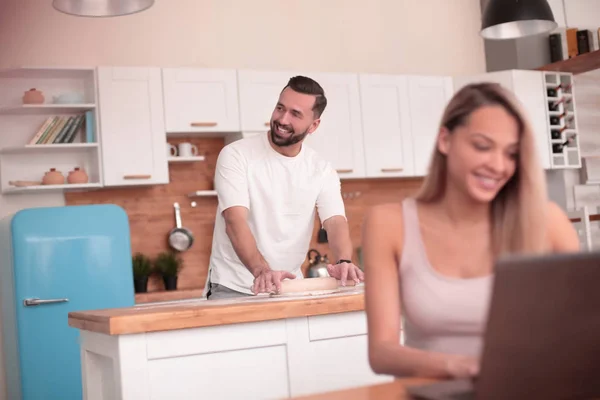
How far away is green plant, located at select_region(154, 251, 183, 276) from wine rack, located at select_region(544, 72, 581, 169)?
3002mm

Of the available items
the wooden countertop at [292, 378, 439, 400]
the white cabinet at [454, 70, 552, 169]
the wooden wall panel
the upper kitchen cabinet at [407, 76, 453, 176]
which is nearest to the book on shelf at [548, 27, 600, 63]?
the white cabinet at [454, 70, 552, 169]

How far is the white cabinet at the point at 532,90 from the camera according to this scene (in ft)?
21.1

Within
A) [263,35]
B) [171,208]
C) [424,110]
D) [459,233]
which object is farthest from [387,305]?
[424,110]

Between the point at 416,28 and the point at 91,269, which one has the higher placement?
the point at 416,28

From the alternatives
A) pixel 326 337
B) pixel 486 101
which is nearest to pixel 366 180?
pixel 326 337

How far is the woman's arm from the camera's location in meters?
1.44

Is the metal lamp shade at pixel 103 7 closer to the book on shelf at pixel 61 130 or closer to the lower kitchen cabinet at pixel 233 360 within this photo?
the lower kitchen cabinet at pixel 233 360

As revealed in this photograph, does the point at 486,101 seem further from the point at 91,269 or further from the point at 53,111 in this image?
the point at 53,111

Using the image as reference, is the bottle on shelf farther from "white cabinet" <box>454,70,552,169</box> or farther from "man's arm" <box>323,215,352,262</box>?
"man's arm" <box>323,215,352,262</box>

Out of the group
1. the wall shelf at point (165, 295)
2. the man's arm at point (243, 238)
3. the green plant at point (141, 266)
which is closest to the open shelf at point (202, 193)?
the green plant at point (141, 266)

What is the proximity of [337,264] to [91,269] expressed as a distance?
1936 millimetres

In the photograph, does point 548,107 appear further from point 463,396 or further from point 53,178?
point 463,396

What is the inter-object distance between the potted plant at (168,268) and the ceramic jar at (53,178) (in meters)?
0.81

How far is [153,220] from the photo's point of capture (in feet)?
18.9
